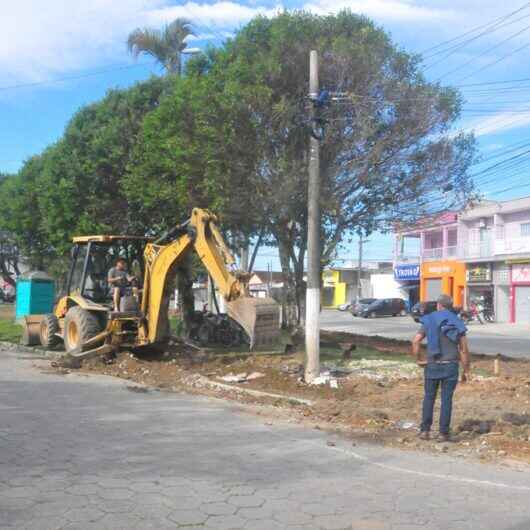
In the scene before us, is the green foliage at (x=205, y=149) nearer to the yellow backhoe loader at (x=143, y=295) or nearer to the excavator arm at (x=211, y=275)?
the yellow backhoe loader at (x=143, y=295)

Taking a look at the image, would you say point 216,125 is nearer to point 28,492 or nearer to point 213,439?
point 213,439

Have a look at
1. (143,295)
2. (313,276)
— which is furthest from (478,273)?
(313,276)

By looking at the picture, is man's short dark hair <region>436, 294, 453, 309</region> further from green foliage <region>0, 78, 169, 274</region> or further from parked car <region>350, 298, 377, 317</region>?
parked car <region>350, 298, 377, 317</region>

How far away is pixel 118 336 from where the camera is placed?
14867mm

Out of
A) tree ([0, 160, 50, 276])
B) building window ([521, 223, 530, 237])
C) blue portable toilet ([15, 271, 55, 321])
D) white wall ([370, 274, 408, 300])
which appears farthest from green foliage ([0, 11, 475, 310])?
white wall ([370, 274, 408, 300])

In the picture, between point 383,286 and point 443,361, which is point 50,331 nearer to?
point 443,361

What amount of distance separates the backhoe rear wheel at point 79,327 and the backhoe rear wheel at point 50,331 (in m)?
1.97

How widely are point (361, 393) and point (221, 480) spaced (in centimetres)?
528

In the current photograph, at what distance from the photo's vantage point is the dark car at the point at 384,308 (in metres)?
52.9

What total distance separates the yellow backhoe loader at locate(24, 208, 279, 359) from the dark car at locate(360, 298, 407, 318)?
37.2 m

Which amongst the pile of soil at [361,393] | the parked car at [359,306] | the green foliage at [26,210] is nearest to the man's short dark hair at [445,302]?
the pile of soil at [361,393]

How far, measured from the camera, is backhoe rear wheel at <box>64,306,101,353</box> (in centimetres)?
1515

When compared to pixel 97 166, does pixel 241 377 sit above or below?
below

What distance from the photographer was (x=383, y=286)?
6750 cm
